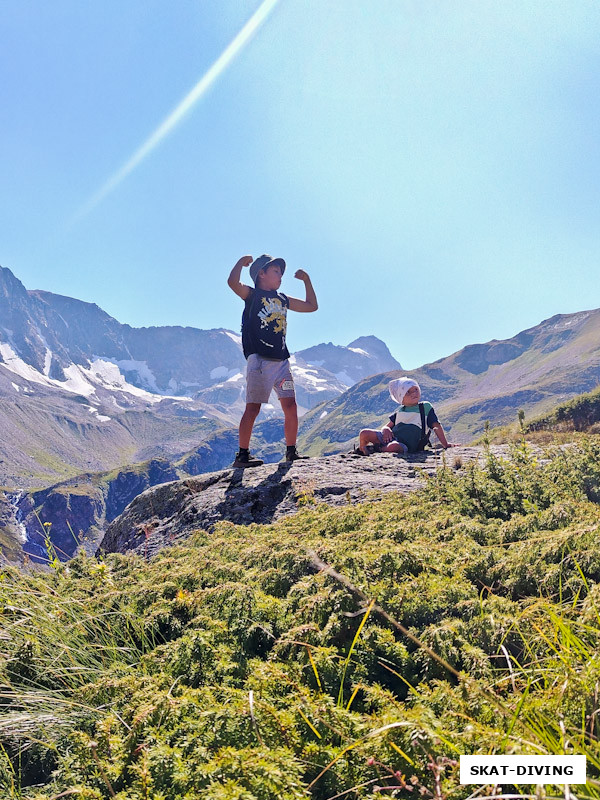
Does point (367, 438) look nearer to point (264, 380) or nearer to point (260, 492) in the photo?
point (264, 380)

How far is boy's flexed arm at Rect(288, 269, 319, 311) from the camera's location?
32.3ft

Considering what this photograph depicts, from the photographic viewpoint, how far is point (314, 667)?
7.66ft

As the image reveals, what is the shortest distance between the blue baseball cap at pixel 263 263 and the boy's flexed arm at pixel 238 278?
547 mm

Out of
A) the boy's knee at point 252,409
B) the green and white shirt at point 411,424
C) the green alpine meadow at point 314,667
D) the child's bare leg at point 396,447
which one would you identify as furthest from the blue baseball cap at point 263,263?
the green alpine meadow at point 314,667

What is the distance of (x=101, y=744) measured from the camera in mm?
2215

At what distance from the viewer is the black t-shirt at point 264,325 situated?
9016 millimetres

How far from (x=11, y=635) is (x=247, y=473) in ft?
19.0

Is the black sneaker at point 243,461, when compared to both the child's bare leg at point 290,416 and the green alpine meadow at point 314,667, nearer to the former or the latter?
the child's bare leg at point 290,416

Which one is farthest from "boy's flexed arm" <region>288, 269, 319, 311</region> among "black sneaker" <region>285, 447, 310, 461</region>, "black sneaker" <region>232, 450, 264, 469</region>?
"black sneaker" <region>232, 450, 264, 469</region>

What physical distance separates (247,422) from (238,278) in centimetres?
290

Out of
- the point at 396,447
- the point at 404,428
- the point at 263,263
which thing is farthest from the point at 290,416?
the point at 263,263

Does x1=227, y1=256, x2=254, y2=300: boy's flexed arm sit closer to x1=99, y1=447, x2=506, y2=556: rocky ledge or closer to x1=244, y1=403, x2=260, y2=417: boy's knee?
x1=244, y1=403, x2=260, y2=417: boy's knee

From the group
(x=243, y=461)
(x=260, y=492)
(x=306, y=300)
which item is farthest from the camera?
(x=306, y=300)

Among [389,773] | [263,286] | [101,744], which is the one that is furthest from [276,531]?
[263,286]
